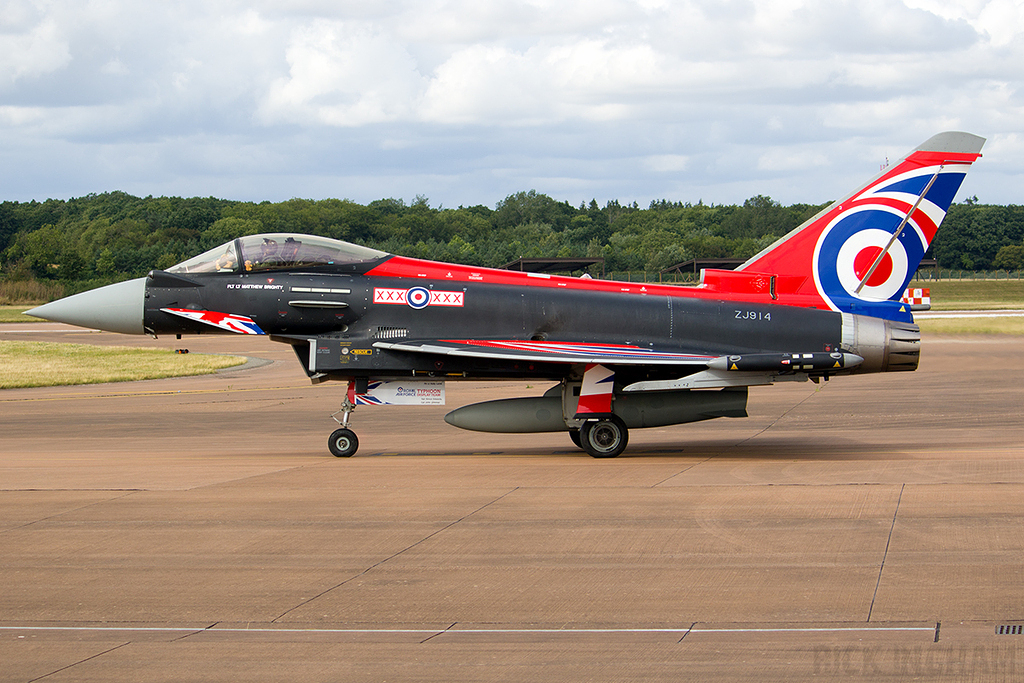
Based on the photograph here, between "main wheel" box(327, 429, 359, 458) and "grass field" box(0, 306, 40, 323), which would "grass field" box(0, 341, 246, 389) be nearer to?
"main wheel" box(327, 429, 359, 458)

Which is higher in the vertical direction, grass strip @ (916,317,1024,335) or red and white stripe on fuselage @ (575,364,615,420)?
grass strip @ (916,317,1024,335)

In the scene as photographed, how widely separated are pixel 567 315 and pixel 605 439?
1.98 meters

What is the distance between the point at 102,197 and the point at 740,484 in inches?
5688

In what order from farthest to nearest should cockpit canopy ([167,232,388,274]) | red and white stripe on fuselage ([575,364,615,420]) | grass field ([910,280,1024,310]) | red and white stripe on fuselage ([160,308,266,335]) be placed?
grass field ([910,280,1024,310]) < cockpit canopy ([167,232,388,274]) < red and white stripe on fuselage ([160,308,266,335]) < red and white stripe on fuselage ([575,364,615,420])

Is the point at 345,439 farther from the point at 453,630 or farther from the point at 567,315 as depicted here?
the point at 453,630

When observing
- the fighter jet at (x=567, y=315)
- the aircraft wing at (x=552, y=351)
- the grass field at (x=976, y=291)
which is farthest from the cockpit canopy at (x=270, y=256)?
the grass field at (x=976, y=291)

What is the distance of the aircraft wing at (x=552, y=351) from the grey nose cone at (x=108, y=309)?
3.70 metres

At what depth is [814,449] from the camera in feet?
52.1

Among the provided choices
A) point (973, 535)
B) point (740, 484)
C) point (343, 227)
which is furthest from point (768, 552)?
point (343, 227)

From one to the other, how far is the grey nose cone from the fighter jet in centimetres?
2

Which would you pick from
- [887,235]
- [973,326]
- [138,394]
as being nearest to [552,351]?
A: [887,235]

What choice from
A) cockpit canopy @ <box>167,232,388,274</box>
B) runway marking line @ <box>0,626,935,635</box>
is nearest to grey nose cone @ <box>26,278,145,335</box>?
cockpit canopy @ <box>167,232,388,274</box>

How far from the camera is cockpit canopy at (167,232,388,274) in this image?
49.8 feet

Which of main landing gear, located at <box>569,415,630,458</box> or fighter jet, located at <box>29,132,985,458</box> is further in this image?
main landing gear, located at <box>569,415,630,458</box>
